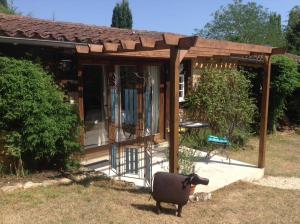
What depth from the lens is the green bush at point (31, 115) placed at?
6.00 meters

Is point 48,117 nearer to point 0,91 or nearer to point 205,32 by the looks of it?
point 0,91

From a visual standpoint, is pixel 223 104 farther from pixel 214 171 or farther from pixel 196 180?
pixel 196 180

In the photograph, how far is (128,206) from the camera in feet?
17.5

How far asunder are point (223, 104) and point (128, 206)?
19.5 ft

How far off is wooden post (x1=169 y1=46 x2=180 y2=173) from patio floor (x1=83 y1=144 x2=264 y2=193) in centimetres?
91

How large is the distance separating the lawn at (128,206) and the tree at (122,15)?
34.4 meters

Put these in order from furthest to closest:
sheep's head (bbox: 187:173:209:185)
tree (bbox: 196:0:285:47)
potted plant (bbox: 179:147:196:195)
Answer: tree (bbox: 196:0:285:47) < potted plant (bbox: 179:147:196:195) < sheep's head (bbox: 187:173:209:185)

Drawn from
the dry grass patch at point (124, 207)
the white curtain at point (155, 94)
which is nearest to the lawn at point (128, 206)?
the dry grass patch at point (124, 207)

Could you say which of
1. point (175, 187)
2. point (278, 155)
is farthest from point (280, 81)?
point (175, 187)

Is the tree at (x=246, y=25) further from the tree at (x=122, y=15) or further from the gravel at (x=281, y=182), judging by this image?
the gravel at (x=281, y=182)

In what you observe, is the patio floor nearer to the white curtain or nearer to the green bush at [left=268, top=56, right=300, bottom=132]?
the white curtain

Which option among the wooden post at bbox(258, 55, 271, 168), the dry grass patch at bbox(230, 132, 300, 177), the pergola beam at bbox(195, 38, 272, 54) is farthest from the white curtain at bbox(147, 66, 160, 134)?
the pergola beam at bbox(195, 38, 272, 54)

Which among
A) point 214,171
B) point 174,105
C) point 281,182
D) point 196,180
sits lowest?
point 281,182

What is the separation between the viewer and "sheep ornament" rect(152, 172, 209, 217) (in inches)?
195
